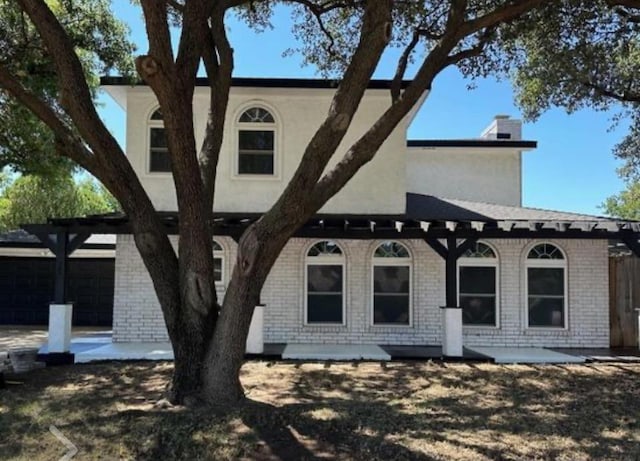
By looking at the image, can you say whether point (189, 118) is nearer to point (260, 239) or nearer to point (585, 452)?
point (260, 239)

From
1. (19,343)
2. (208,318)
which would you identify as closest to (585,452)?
(208,318)

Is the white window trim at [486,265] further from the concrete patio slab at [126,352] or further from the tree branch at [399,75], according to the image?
the concrete patio slab at [126,352]

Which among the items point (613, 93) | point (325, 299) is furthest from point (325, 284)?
point (613, 93)

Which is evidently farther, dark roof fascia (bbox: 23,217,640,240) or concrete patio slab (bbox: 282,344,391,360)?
dark roof fascia (bbox: 23,217,640,240)

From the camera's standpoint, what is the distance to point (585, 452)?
5.79m

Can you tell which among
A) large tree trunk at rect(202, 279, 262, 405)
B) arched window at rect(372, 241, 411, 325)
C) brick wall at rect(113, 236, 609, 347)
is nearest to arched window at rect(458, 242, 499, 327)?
brick wall at rect(113, 236, 609, 347)

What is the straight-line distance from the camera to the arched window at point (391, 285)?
12.7 m

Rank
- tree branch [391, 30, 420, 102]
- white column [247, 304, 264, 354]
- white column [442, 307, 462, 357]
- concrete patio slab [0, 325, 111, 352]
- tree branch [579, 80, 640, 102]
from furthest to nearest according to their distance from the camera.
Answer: concrete patio slab [0, 325, 111, 352]
tree branch [579, 80, 640, 102]
white column [247, 304, 264, 354]
white column [442, 307, 462, 357]
tree branch [391, 30, 420, 102]

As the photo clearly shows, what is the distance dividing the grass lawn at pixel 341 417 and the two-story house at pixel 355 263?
2723mm

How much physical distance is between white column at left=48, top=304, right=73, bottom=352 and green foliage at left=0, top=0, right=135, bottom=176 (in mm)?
3466

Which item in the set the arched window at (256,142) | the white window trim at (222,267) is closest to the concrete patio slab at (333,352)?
the white window trim at (222,267)

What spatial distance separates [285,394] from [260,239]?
8.18ft

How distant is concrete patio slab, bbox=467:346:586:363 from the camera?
10.9m

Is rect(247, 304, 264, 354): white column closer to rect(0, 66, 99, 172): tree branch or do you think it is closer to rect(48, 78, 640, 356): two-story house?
rect(48, 78, 640, 356): two-story house
